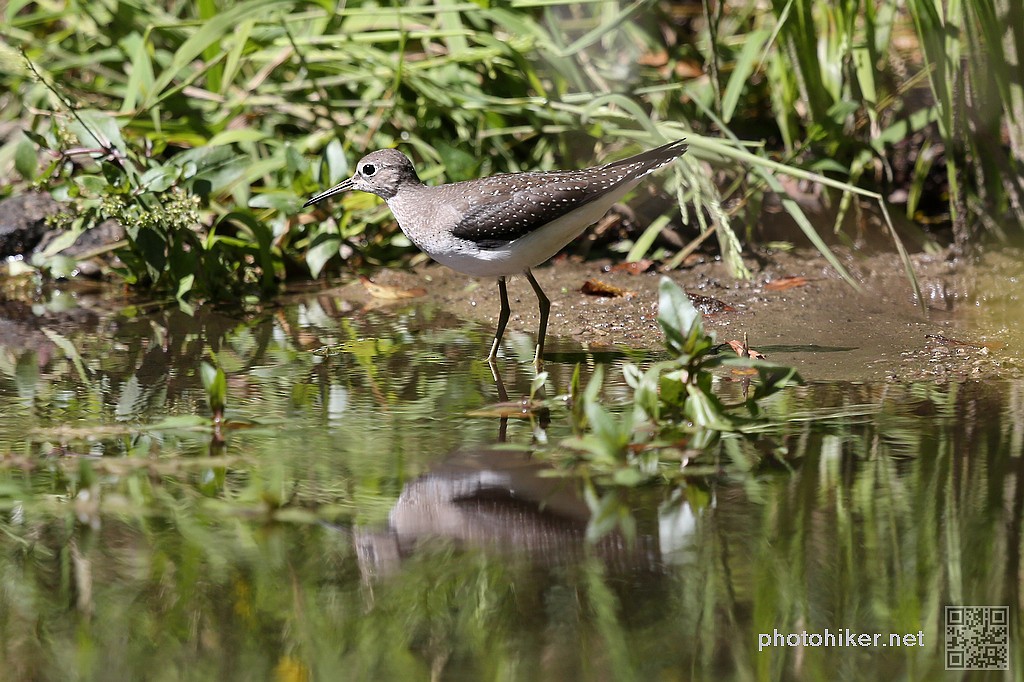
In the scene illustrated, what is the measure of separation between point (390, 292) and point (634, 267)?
1470mm

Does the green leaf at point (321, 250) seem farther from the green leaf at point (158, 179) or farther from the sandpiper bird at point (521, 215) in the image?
the sandpiper bird at point (521, 215)

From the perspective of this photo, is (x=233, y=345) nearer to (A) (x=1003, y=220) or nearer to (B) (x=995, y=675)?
(B) (x=995, y=675)

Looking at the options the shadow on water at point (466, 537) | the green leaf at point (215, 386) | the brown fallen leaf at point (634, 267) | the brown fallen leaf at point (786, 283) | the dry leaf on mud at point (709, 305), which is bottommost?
the shadow on water at point (466, 537)

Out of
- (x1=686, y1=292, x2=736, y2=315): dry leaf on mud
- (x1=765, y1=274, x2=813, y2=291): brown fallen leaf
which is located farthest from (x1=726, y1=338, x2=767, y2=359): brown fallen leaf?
(x1=765, y1=274, x2=813, y2=291): brown fallen leaf

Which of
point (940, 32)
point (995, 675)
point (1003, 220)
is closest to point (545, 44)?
point (940, 32)

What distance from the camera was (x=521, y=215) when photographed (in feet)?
16.8

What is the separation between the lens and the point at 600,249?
22.7 feet

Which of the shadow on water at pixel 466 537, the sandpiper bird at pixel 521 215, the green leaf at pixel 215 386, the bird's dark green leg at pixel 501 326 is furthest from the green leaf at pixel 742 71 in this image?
the green leaf at pixel 215 386

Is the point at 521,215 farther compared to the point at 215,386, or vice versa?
the point at 521,215

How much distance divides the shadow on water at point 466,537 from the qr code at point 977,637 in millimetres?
28

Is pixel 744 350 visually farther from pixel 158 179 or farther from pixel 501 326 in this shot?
Answer: pixel 158 179

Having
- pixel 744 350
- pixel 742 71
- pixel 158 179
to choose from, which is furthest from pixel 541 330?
pixel 742 71

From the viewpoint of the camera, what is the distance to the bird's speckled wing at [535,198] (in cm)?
511

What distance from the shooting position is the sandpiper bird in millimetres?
5117
